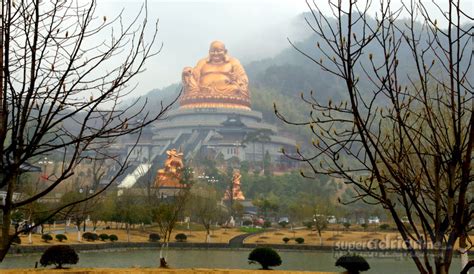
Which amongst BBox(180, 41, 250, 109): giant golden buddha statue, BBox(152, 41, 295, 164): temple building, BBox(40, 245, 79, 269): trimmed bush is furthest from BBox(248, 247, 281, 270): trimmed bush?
BBox(180, 41, 250, 109): giant golden buddha statue

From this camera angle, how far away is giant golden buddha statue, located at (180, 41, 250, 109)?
94.9 meters

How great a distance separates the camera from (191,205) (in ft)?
145

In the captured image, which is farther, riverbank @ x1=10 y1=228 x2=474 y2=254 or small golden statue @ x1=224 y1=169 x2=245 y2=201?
small golden statue @ x1=224 y1=169 x2=245 y2=201

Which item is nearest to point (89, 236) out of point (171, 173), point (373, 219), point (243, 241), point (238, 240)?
point (238, 240)

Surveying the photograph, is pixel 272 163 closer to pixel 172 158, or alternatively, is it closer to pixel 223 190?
pixel 223 190

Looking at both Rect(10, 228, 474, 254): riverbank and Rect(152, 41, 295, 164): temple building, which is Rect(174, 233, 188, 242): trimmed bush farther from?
Rect(152, 41, 295, 164): temple building

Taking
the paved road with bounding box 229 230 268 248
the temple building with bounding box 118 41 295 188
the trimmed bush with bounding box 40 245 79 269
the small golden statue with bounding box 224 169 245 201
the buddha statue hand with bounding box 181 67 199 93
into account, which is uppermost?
the buddha statue hand with bounding box 181 67 199 93

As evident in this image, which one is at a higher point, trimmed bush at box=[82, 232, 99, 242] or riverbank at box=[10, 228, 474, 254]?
trimmed bush at box=[82, 232, 99, 242]

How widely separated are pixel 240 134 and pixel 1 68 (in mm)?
87828

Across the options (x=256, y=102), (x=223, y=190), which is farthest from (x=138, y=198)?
(x=256, y=102)

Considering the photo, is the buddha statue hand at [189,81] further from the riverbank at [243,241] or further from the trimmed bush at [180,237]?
the trimmed bush at [180,237]

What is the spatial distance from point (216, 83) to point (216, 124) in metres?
9.21

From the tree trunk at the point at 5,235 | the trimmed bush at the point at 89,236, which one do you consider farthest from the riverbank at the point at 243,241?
the tree trunk at the point at 5,235

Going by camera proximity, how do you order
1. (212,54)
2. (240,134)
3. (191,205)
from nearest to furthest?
1. (191,205)
2. (240,134)
3. (212,54)
